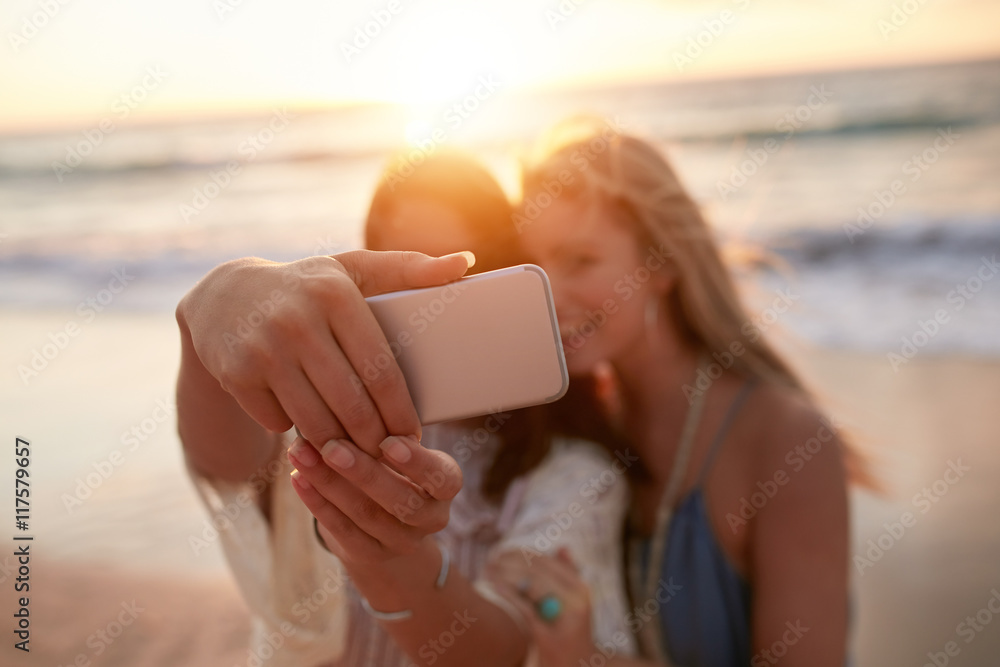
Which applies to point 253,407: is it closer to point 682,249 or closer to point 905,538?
point 682,249

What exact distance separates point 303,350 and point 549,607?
1033 millimetres

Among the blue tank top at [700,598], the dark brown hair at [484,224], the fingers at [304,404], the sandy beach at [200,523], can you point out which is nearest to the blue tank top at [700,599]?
the blue tank top at [700,598]

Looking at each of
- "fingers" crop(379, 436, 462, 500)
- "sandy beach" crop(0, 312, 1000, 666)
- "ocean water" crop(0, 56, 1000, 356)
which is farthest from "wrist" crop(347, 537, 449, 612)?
"sandy beach" crop(0, 312, 1000, 666)

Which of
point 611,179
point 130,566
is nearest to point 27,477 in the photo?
point 130,566

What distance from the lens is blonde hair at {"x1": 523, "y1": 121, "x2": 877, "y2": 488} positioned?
2045mm

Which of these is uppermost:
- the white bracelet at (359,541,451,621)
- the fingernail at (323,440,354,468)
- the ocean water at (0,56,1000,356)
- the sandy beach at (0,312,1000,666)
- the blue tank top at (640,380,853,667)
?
the fingernail at (323,440,354,468)

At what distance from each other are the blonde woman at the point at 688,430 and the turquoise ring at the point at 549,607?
0.04 metres

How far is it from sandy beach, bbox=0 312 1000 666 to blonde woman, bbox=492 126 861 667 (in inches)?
26.8

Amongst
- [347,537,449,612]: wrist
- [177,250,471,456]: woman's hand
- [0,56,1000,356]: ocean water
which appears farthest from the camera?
[0,56,1000,356]: ocean water

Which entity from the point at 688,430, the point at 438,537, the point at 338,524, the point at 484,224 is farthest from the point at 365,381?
the point at 688,430

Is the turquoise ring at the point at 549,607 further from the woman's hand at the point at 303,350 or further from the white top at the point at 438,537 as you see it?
the woman's hand at the point at 303,350

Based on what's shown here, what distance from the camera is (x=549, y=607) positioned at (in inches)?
61.0

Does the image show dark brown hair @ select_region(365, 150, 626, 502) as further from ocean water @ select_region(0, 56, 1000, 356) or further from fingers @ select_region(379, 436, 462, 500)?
fingers @ select_region(379, 436, 462, 500)

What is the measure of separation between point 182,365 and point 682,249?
1.55 metres
